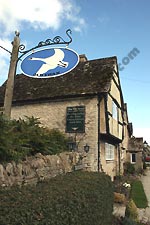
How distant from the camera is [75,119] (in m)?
13.1

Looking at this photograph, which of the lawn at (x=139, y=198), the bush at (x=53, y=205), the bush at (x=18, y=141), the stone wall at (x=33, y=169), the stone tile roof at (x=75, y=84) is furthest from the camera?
the stone tile roof at (x=75, y=84)

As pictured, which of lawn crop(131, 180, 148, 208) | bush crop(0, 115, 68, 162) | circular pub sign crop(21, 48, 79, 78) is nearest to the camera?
bush crop(0, 115, 68, 162)

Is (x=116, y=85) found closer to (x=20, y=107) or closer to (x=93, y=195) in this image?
(x=20, y=107)

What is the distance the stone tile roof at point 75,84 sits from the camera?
13290 mm

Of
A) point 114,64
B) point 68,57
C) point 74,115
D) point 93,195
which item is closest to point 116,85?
point 114,64

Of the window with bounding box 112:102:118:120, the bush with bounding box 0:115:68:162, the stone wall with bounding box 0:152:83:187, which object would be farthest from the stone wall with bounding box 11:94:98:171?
the bush with bounding box 0:115:68:162

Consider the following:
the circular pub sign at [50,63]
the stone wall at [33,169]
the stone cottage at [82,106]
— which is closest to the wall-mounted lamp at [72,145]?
the stone cottage at [82,106]

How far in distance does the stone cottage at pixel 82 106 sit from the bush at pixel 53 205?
672cm

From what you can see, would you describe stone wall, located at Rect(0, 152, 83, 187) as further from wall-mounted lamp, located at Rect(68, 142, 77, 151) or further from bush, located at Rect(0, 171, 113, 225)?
wall-mounted lamp, located at Rect(68, 142, 77, 151)

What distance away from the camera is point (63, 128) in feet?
43.9

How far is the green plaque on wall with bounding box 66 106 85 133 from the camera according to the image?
1289 cm

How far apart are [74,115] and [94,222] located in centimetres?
858

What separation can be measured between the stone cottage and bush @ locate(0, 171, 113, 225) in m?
6.72

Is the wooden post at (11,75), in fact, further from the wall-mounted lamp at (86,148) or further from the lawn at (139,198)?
the lawn at (139,198)
